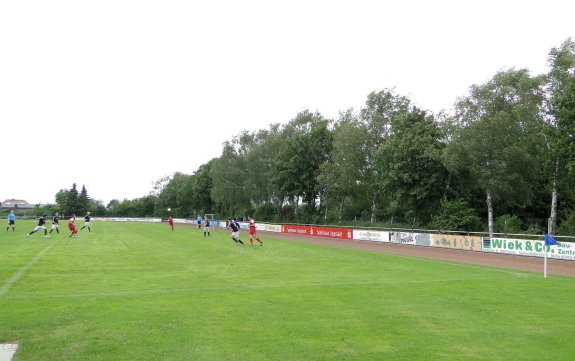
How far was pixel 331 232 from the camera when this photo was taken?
50406mm

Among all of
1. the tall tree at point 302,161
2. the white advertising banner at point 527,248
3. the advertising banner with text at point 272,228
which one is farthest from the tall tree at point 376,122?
the white advertising banner at point 527,248

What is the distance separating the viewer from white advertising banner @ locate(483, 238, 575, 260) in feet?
84.8

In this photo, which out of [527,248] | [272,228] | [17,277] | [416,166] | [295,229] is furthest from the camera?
[272,228]

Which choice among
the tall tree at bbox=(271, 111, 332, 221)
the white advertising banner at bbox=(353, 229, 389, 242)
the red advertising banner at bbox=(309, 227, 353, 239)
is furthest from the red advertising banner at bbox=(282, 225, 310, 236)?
the white advertising banner at bbox=(353, 229, 389, 242)

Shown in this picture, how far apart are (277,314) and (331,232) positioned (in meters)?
40.3

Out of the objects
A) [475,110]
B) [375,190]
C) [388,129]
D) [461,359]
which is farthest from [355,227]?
[461,359]

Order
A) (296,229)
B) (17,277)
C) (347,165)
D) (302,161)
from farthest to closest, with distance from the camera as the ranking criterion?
1. (302,161)
2. (296,229)
3. (347,165)
4. (17,277)

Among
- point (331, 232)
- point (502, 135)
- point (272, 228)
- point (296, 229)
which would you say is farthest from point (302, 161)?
point (502, 135)

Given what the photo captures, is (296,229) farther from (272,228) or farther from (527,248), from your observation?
(527,248)

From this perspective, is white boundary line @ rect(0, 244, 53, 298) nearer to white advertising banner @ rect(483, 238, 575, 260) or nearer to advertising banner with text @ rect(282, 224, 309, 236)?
white advertising banner @ rect(483, 238, 575, 260)

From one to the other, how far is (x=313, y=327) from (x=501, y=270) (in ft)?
50.1

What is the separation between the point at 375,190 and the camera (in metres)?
51.6

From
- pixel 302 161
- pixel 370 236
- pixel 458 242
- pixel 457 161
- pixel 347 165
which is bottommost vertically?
pixel 370 236

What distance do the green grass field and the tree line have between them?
18078 mm
